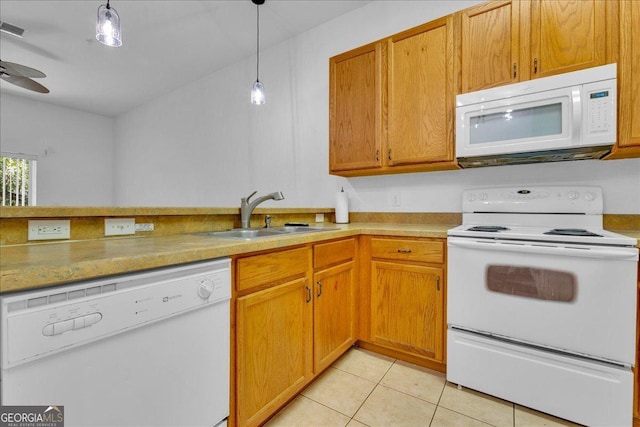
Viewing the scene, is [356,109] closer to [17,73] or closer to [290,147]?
[290,147]

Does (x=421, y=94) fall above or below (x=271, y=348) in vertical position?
above

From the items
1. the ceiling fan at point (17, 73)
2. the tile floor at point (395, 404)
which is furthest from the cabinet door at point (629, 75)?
the ceiling fan at point (17, 73)

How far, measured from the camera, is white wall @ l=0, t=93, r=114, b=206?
484 cm

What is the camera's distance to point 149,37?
3.13 metres

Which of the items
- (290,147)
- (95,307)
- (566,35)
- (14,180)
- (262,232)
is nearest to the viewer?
(95,307)

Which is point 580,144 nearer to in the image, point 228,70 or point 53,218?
point 53,218

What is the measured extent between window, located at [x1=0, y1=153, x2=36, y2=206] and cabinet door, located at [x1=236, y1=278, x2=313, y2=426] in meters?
6.18

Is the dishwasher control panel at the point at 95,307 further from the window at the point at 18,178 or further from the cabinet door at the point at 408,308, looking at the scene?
the window at the point at 18,178

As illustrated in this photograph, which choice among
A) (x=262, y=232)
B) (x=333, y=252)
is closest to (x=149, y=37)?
A: (x=262, y=232)

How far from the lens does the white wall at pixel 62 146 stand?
4844mm

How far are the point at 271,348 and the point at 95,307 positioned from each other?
742 mm

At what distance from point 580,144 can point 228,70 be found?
374 cm

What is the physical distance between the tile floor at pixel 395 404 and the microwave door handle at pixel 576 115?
1391 millimetres

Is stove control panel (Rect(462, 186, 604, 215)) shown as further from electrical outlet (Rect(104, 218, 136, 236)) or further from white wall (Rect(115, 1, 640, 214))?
electrical outlet (Rect(104, 218, 136, 236))
